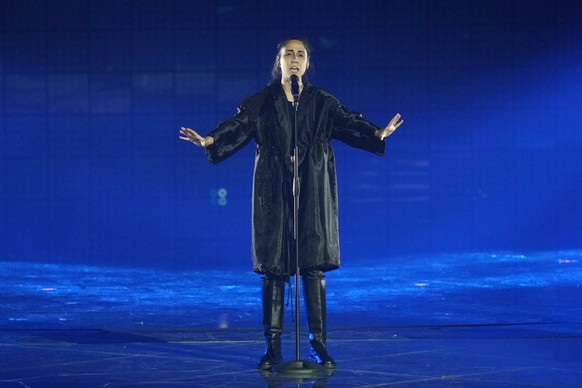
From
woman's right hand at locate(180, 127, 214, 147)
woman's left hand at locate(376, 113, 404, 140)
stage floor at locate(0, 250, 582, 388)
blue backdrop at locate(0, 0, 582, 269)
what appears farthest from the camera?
blue backdrop at locate(0, 0, 582, 269)

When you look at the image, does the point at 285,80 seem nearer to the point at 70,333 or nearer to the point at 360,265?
the point at 70,333

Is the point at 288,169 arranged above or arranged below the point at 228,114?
below

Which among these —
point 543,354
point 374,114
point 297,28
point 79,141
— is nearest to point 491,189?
point 374,114

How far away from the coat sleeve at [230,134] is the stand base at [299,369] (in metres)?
0.91

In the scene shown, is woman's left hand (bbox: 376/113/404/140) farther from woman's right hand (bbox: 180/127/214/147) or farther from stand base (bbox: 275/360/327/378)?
stand base (bbox: 275/360/327/378)

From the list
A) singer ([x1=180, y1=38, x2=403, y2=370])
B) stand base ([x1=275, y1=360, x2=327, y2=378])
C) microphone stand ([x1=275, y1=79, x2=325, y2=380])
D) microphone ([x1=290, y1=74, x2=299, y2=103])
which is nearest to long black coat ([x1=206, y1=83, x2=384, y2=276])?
singer ([x1=180, y1=38, x2=403, y2=370])

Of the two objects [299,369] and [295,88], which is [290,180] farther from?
[299,369]

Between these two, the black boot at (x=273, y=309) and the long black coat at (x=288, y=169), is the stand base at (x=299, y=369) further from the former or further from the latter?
the long black coat at (x=288, y=169)

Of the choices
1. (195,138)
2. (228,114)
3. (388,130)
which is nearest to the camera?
(195,138)

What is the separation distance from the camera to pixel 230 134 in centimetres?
429

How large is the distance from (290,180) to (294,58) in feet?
1.69

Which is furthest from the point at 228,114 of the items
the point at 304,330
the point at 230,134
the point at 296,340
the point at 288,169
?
the point at 296,340

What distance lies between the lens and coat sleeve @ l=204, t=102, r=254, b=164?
4.26 m

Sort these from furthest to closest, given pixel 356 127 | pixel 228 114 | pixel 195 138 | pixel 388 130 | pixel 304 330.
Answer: pixel 228 114
pixel 304 330
pixel 356 127
pixel 388 130
pixel 195 138
